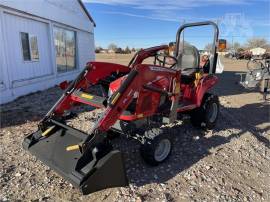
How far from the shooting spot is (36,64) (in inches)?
383

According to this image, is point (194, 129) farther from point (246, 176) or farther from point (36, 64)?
point (36, 64)

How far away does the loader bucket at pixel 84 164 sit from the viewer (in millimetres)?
2918

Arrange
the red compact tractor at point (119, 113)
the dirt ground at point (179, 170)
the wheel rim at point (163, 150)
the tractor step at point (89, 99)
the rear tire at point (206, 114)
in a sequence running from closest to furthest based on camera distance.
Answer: the red compact tractor at point (119, 113) < the dirt ground at point (179, 170) < the tractor step at point (89, 99) < the wheel rim at point (163, 150) < the rear tire at point (206, 114)

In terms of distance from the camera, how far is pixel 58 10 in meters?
11.4

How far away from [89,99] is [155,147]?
1154 mm

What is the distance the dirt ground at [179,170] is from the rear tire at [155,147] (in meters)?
0.13

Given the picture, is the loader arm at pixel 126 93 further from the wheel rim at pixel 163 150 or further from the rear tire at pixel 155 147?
the wheel rim at pixel 163 150

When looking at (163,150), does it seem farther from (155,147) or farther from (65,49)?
(65,49)

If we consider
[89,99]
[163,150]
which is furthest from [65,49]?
[163,150]

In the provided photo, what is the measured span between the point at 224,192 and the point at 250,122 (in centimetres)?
361

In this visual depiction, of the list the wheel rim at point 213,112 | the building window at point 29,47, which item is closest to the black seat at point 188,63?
the wheel rim at point 213,112

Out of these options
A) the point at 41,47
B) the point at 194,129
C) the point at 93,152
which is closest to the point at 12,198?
the point at 93,152

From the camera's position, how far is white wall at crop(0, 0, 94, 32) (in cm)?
864

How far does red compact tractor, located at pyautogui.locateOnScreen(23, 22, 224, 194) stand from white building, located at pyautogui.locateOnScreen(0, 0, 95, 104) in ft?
14.8
